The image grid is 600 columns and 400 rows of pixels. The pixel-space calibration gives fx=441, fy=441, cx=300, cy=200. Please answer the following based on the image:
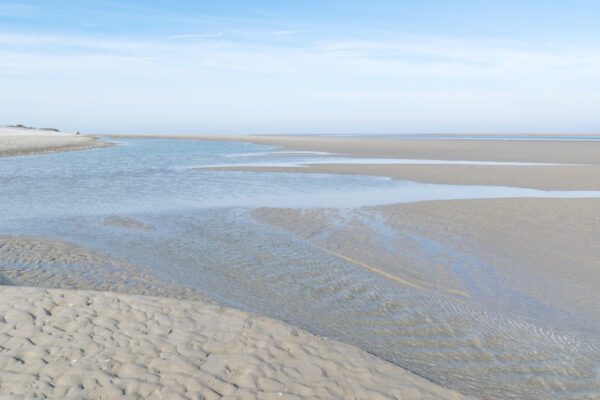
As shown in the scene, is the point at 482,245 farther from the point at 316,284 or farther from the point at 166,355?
the point at 166,355

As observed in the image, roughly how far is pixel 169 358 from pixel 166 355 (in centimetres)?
7

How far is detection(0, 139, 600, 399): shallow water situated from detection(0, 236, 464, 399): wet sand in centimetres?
73

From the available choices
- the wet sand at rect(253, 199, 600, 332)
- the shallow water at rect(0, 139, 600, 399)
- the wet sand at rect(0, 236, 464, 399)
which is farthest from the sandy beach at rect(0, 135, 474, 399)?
the wet sand at rect(253, 199, 600, 332)

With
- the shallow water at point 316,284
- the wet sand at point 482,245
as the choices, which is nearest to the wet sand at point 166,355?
the shallow water at point 316,284

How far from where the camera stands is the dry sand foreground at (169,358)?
423 centimetres

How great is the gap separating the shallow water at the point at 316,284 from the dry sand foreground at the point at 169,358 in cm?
71

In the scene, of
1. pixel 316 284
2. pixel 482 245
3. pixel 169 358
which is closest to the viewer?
pixel 169 358

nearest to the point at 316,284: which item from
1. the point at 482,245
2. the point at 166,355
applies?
the point at 166,355

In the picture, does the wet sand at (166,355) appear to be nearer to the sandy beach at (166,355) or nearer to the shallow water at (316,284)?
the sandy beach at (166,355)

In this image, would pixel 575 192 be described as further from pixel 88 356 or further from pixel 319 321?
pixel 88 356

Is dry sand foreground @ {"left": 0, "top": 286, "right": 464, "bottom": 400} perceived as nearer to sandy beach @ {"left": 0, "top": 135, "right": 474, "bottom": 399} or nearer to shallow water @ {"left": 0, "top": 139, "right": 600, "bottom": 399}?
sandy beach @ {"left": 0, "top": 135, "right": 474, "bottom": 399}

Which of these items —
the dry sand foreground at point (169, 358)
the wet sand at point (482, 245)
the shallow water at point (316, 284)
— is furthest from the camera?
the wet sand at point (482, 245)

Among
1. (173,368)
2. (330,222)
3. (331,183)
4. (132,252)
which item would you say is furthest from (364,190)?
(173,368)

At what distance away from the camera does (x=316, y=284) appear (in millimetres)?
7867
